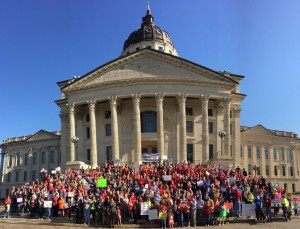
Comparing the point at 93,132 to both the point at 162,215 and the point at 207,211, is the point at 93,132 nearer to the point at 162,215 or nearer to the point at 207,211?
the point at 162,215

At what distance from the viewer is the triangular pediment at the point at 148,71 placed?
46562 mm

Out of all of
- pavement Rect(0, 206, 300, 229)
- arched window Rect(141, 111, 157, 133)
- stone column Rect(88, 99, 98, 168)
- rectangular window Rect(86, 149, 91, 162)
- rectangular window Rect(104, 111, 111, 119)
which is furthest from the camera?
rectangular window Rect(86, 149, 91, 162)

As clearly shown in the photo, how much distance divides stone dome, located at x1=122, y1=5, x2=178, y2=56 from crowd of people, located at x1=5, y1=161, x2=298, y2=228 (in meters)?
50.7

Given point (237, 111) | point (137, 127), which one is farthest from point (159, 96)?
point (237, 111)

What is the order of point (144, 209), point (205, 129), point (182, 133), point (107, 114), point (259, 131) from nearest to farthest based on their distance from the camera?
point (144, 209) < point (182, 133) < point (205, 129) < point (107, 114) < point (259, 131)

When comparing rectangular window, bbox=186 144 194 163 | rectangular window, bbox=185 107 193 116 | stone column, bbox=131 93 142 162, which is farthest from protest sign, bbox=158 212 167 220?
rectangular window, bbox=185 107 193 116

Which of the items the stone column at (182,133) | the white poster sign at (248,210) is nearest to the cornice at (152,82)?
the stone column at (182,133)

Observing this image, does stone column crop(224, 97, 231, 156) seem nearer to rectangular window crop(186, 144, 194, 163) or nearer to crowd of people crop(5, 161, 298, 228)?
rectangular window crop(186, 144, 194, 163)

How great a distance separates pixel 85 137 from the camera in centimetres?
5191

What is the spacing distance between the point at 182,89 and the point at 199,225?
27.6 metres

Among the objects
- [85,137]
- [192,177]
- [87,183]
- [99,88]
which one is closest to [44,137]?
[85,137]

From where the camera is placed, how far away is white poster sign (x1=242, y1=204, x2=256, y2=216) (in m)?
20.9

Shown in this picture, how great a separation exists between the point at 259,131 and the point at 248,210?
47272 millimetres

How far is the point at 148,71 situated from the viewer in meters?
47.2
